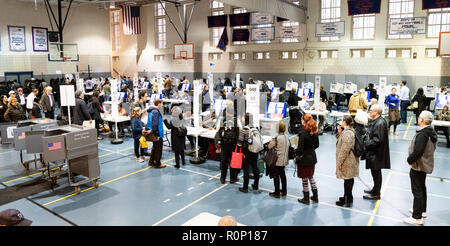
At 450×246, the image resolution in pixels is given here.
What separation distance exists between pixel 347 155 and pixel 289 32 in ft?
59.5

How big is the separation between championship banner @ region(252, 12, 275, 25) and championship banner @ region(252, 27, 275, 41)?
516 millimetres

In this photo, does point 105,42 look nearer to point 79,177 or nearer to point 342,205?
Answer: point 79,177

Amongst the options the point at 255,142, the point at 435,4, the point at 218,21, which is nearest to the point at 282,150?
the point at 255,142

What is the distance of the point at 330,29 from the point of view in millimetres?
20578

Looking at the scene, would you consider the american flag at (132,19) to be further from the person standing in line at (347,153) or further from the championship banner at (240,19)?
the person standing in line at (347,153)

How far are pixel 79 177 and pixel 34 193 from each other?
1118 mm

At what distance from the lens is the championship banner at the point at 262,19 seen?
2244 cm

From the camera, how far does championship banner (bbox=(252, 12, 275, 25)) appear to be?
73.6ft

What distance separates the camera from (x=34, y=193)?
22.5 feet

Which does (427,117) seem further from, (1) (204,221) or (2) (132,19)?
(2) (132,19)

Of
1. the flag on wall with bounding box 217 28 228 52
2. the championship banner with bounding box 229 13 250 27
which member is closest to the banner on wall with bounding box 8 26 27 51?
the flag on wall with bounding box 217 28 228 52

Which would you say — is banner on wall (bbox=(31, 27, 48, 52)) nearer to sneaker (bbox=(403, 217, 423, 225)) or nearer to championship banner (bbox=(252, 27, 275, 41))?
championship banner (bbox=(252, 27, 275, 41))
